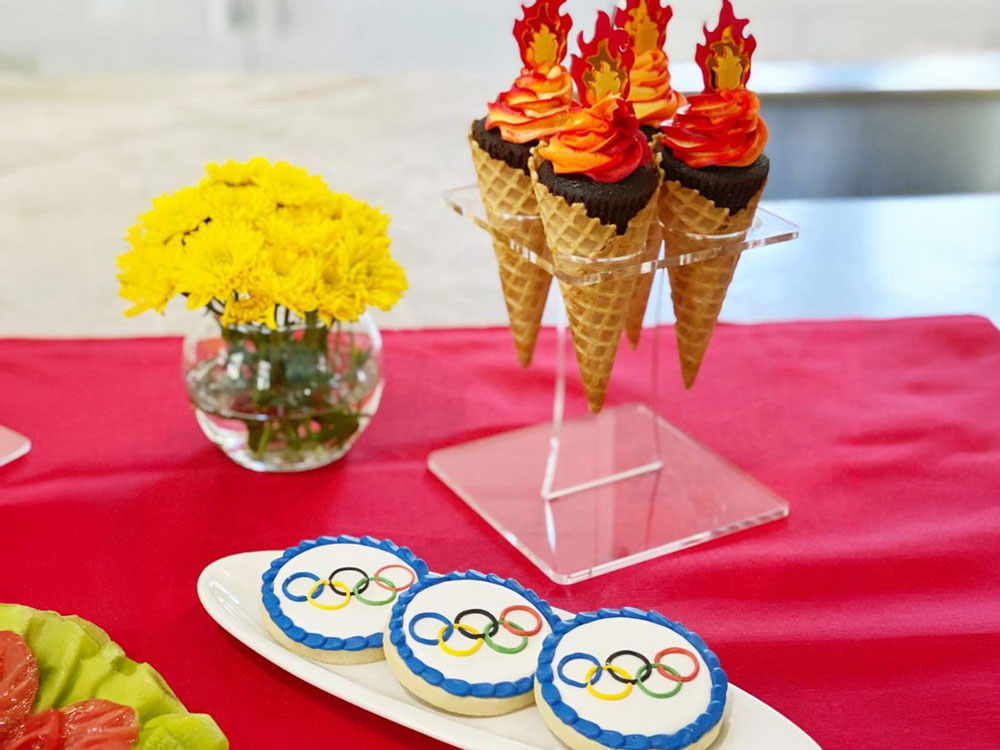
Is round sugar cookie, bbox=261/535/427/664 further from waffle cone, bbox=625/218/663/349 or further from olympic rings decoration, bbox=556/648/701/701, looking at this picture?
waffle cone, bbox=625/218/663/349

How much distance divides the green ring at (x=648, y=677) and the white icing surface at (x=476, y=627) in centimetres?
9

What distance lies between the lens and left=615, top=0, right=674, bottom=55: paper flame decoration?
4.46 feet

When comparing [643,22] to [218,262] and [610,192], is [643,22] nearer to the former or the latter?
[610,192]

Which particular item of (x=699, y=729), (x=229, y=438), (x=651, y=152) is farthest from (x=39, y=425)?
(x=699, y=729)

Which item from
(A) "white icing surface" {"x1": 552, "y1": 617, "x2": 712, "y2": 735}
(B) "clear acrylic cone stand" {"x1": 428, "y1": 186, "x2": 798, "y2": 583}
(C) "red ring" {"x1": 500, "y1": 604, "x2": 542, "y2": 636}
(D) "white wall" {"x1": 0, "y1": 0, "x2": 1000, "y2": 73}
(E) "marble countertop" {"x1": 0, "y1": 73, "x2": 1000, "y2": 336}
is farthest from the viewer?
(D) "white wall" {"x1": 0, "y1": 0, "x2": 1000, "y2": 73}

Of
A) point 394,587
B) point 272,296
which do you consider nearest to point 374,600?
point 394,587

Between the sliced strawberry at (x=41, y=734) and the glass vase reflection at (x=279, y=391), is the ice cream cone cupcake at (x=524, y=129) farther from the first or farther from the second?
the sliced strawberry at (x=41, y=734)

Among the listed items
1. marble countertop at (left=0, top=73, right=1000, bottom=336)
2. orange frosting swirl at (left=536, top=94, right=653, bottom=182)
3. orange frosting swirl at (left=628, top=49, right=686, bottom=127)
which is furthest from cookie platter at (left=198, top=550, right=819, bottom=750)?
marble countertop at (left=0, top=73, right=1000, bottom=336)

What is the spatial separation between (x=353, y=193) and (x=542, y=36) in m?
2.02

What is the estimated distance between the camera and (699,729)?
0.98 meters

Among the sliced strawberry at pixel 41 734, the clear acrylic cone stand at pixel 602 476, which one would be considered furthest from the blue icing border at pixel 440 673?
the sliced strawberry at pixel 41 734

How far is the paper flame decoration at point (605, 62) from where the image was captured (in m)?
1.21

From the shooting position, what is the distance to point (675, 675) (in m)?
1.04

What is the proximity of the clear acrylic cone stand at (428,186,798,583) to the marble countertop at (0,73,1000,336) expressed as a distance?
82 centimetres
